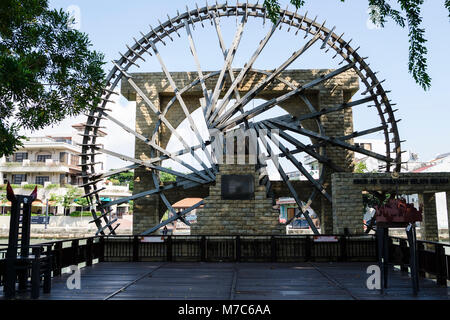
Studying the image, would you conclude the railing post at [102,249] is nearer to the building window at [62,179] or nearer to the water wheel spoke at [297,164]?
the water wheel spoke at [297,164]

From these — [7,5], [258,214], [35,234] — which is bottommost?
[35,234]

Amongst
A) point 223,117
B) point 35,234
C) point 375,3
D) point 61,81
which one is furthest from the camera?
point 35,234

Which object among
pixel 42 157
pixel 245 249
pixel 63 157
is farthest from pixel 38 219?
pixel 245 249

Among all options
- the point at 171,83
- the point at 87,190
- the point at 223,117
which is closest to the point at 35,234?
the point at 87,190

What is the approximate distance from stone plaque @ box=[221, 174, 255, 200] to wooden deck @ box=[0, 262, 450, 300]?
320 cm

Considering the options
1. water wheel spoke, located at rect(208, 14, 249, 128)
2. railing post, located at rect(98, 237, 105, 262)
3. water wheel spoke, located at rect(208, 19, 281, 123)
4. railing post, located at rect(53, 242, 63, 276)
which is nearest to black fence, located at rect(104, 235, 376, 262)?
railing post, located at rect(98, 237, 105, 262)

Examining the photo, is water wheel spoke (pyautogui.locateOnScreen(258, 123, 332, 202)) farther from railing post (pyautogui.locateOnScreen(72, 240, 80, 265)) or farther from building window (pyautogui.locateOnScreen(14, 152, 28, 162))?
building window (pyautogui.locateOnScreen(14, 152, 28, 162))

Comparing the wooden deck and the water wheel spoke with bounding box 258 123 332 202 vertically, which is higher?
the water wheel spoke with bounding box 258 123 332 202

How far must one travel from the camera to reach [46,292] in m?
6.36

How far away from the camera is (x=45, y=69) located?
9758 millimetres

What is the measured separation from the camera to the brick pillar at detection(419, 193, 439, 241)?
1225 centimetres

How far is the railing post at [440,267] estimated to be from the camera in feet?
22.5
